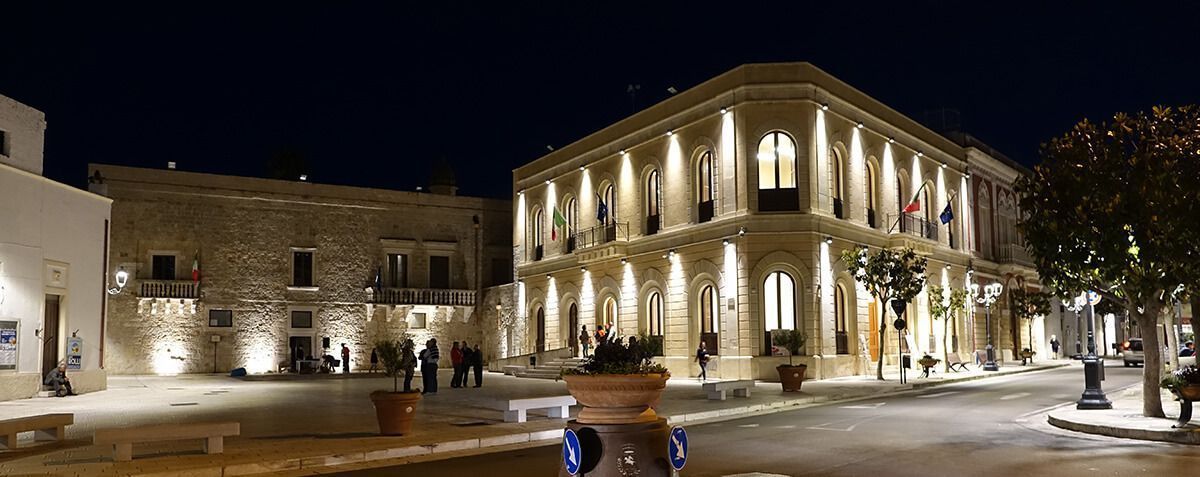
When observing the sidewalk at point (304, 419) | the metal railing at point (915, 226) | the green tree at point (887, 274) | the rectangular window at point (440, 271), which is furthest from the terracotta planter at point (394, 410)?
the rectangular window at point (440, 271)

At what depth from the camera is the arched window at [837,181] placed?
103ft

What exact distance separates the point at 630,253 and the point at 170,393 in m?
16.7

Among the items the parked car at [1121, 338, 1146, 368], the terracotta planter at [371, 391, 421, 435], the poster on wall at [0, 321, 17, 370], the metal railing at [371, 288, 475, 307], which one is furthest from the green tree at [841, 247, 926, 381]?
the poster on wall at [0, 321, 17, 370]

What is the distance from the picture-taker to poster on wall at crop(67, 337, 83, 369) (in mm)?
25500

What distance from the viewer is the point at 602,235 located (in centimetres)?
3750

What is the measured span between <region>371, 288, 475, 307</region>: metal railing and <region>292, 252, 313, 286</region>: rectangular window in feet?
9.86

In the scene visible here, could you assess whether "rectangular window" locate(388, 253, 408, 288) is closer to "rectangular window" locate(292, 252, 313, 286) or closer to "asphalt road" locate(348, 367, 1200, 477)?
"rectangular window" locate(292, 252, 313, 286)

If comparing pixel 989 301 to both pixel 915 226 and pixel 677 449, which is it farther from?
pixel 677 449

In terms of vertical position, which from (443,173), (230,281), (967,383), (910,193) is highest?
(443,173)

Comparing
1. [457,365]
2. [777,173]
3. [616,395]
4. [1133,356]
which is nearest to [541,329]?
[457,365]

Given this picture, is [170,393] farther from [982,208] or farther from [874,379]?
[982,208]

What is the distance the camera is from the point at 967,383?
94.8 ft

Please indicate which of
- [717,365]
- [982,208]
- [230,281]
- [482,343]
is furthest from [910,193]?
[230,281]

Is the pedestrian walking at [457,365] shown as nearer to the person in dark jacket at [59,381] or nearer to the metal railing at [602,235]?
the metal railing at [602,235]
